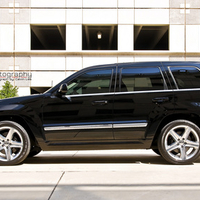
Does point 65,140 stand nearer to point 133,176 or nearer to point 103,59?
point 133,176

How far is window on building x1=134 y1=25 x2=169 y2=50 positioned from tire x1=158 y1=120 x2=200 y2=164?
46.5 ft

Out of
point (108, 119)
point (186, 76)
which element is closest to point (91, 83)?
point (108, 119)

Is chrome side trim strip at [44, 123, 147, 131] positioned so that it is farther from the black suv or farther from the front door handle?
the front door handle

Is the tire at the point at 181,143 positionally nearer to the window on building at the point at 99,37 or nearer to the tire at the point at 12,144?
the tire at the point at 12,144

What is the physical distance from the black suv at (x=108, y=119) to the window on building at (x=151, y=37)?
45.9 feet

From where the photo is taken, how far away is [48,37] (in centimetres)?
2095

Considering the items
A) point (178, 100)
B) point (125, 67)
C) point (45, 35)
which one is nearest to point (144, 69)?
point (125, 67)

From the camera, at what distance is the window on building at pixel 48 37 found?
1877cm

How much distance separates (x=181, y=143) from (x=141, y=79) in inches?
51.7

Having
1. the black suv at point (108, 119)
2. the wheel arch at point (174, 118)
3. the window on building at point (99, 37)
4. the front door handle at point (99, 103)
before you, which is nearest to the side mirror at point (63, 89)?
the black suv at point (108, 119)

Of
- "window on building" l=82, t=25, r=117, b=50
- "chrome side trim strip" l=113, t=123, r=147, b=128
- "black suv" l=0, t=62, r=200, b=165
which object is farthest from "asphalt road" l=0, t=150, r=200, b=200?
"window on building" l=82, t=25, r=117, b=50

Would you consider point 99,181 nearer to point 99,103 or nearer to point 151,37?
point 99,103

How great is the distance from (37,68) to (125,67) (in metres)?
13.1

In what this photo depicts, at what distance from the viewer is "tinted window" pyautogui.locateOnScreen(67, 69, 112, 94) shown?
5246mm
